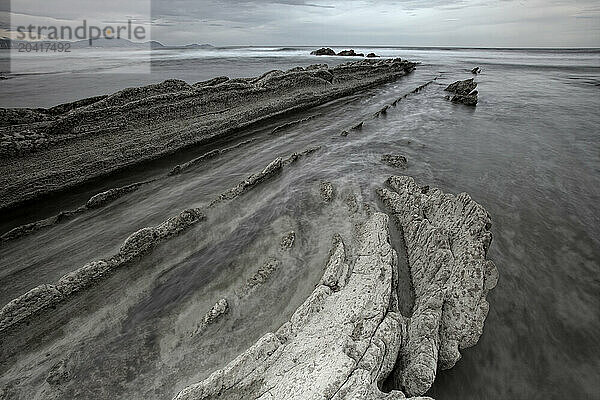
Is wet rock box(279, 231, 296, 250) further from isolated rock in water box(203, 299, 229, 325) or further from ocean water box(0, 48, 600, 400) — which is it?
isolated rock in water box(203, 299, 229, 325)

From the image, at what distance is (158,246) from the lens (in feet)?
15.3

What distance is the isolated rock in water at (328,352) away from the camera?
2.46 meters

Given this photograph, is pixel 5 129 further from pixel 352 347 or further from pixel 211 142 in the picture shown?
pixel 352 347

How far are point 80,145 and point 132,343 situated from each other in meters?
5.99

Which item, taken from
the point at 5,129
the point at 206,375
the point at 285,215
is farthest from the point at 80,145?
the point at 206,375

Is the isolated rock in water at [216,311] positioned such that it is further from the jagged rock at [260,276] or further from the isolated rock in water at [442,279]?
the isolated rock in water at [442,279]

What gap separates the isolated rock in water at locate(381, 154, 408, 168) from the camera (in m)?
8.35

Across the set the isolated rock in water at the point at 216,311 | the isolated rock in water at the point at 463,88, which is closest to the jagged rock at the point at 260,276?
the isolated rock in water at the point at 216,311

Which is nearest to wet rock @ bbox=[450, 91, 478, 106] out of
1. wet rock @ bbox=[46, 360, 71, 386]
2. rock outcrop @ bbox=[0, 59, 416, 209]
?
rock outcrop @ bbox=[0, 59, 416, 209]

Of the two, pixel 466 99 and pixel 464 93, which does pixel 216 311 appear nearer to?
pixel 466 99

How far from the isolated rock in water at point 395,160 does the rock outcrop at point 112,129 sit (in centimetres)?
524

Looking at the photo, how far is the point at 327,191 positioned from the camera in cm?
634

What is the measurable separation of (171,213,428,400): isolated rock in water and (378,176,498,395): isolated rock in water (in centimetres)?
30

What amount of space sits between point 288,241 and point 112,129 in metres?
6.19
